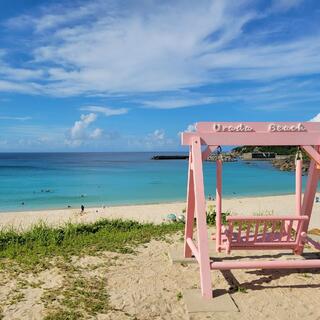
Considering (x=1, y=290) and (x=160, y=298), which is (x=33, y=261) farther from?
(x=160, y=298)

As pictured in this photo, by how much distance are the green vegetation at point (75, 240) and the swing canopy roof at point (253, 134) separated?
3.28 meters

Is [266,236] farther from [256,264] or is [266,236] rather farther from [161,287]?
[161,287]

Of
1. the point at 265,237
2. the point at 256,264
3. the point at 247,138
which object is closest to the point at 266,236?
the point at 265,237

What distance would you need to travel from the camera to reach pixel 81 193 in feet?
119

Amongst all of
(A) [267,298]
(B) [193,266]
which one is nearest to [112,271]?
(B) [193,266]

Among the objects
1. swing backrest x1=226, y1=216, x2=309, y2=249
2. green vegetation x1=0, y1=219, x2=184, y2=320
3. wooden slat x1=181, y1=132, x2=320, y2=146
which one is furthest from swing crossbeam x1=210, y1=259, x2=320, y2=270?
wooden slat x1=181, y1=132, x2=320, y2=146

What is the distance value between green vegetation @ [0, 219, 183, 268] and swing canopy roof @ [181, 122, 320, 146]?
3.28 meters

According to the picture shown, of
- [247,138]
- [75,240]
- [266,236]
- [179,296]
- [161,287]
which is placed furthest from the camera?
[75,240]

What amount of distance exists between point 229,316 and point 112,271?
2.56 m

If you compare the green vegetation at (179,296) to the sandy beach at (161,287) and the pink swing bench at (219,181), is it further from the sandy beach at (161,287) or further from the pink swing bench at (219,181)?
the pink swing bench at (219,181)

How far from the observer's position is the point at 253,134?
6.71m

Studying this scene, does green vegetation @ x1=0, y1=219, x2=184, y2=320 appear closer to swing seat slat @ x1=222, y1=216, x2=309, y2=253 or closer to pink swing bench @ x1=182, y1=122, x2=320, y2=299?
pink swing bench @ x1=182, y1=122, x2=320, y2=299

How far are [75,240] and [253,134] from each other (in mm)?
4931

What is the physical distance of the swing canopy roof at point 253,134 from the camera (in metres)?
6.65
